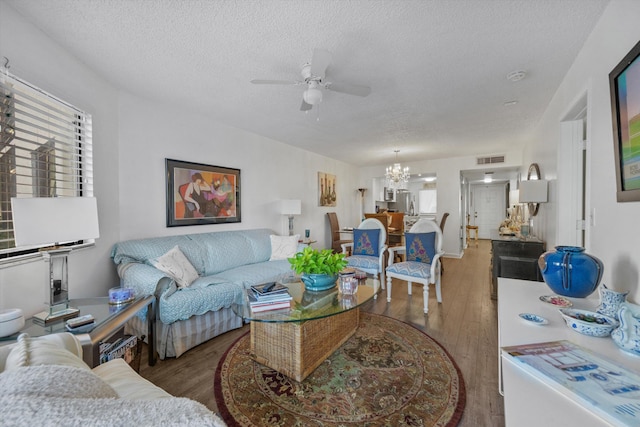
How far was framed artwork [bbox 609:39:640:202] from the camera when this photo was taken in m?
1.14

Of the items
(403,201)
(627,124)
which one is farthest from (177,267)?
(403,201)

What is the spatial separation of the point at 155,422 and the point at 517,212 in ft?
23.7

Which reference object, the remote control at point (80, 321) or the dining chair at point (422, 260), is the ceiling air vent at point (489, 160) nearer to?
the dining chair at point (422, 260)

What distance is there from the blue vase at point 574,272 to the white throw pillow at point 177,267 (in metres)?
2.81

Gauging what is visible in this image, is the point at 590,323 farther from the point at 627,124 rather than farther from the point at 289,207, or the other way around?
the point at 289,207

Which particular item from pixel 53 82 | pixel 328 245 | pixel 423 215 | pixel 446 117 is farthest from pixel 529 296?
pixel 423 215

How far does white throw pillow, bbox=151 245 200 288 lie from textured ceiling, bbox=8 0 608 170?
1.72 metres

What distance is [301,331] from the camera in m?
1.86

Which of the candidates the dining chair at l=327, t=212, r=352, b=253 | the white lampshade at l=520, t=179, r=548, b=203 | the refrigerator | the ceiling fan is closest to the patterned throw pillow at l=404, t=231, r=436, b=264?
the white lampshade at l=520, t=179, r=548, b=203

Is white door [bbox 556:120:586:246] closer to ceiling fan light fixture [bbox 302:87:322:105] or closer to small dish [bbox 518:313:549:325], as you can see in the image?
small dish [bbox 518:313:549:325]

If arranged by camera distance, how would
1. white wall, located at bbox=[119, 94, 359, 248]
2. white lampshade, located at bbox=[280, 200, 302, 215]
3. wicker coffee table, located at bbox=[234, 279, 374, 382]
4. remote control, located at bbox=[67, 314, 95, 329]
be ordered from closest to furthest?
remote control, located at bbox=[67, 314, 95, 329] → wicker coffee table, located at bbox=[234, 279, 374, 382] → white wall, located at bbox=[119, 94, 359, 248] → white lampshade, located at bbox=[280, 200, 302, 215]

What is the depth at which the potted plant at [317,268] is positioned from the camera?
2.11m

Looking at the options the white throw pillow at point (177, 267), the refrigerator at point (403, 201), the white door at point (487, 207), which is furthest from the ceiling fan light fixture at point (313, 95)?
the white door at point (487, 207)

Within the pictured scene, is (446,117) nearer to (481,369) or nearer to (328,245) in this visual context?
(481,369)
